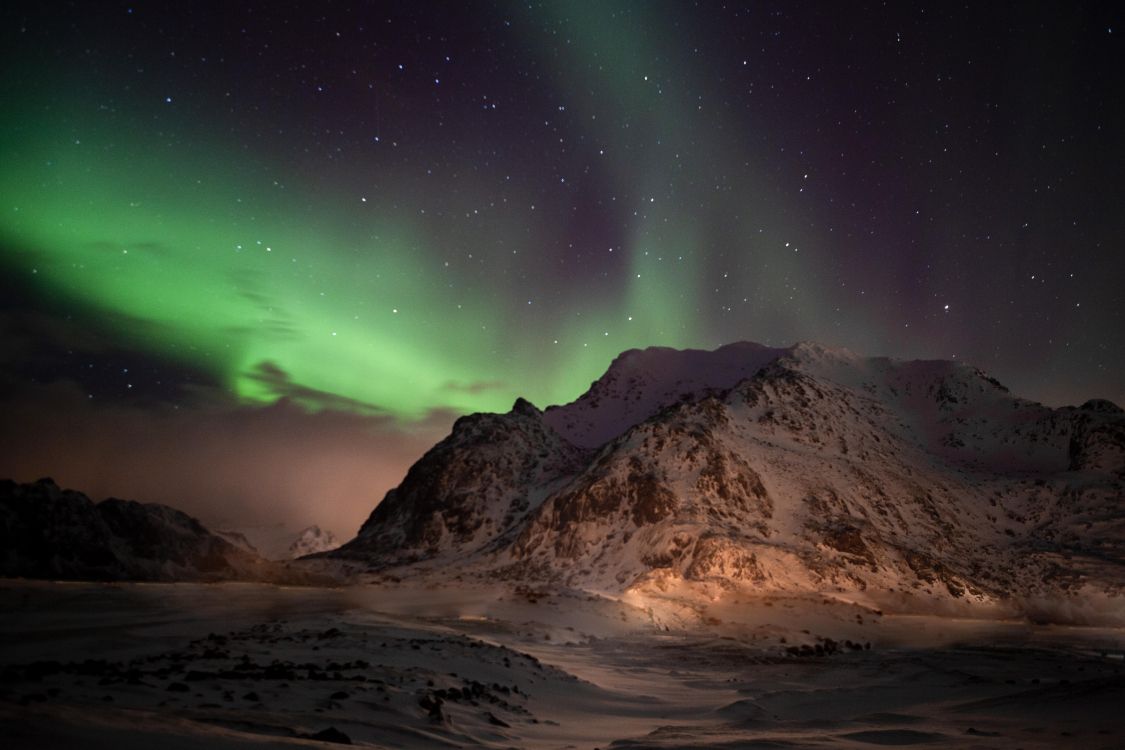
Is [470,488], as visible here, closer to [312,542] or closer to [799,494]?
[799,494]

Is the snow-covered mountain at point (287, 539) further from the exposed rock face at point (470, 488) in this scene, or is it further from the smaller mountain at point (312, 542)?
the exposed rock face at point (470, 488)

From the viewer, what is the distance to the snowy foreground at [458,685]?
7773 millimetres

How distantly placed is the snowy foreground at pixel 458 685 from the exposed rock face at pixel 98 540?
4.05 m

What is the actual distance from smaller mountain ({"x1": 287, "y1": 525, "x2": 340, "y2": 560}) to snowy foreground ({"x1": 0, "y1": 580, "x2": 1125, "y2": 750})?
123271 millimetres

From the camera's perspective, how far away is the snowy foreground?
7773 mm

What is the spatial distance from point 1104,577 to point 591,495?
49.6 m

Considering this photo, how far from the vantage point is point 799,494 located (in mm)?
70438

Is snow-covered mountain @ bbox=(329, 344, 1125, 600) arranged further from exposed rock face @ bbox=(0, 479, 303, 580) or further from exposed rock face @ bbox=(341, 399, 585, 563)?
exposed rock face @ bbox=(0, 479, 303, 580)

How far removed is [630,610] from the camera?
141ft

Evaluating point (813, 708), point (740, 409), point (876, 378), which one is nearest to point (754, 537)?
point (740, 409)

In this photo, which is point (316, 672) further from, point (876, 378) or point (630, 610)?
point (876, 378)

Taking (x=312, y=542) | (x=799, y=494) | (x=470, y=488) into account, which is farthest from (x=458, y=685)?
(x=312, y=542)

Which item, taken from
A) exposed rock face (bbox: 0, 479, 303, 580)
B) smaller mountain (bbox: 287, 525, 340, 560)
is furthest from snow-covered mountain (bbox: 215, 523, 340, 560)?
exposed rock face (bbox: 0, 479, 303, 580)

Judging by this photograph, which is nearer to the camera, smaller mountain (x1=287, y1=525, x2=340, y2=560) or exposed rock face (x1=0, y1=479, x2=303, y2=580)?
exposed rock face (x1=0, y1=479, x2=303, y2=580)
